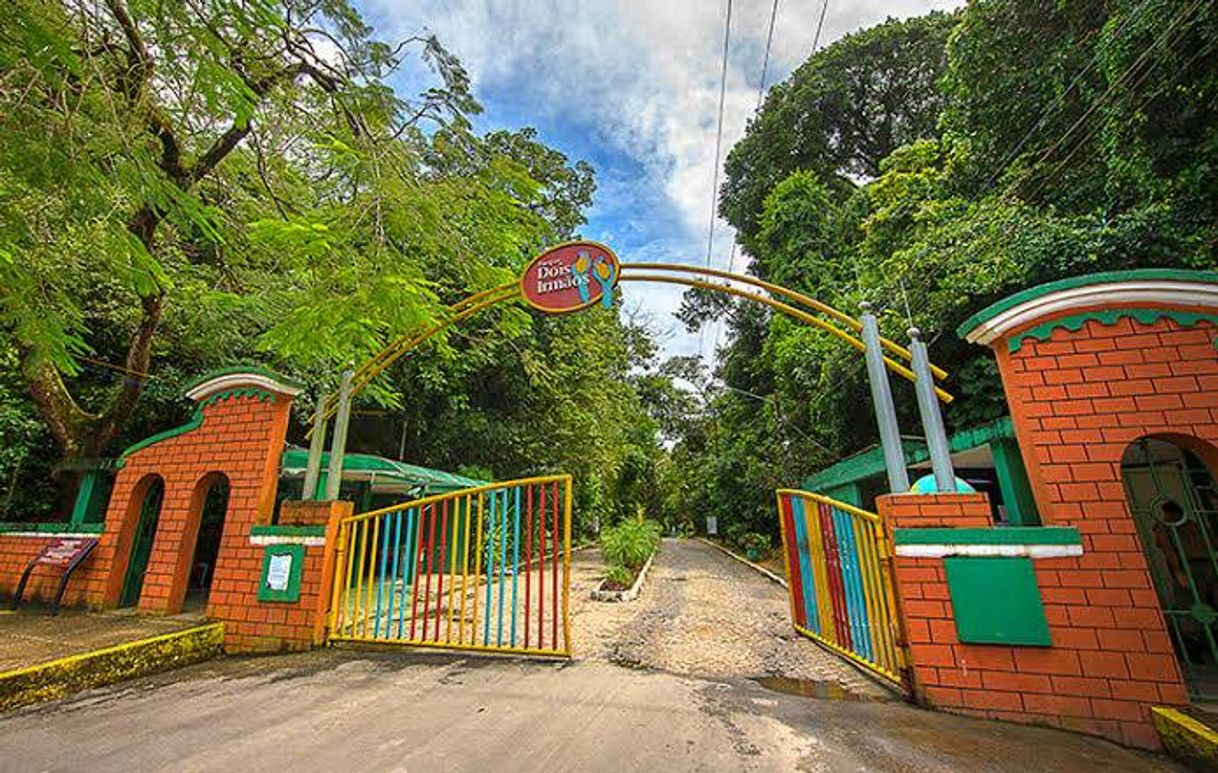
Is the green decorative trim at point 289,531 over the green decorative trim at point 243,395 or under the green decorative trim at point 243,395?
under

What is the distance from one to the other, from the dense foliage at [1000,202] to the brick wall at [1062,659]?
15.4ft

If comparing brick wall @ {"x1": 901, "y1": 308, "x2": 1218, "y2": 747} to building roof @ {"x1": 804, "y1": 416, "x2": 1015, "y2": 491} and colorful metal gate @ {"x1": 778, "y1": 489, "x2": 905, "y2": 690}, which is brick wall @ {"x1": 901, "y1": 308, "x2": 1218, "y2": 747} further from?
building roof @ {"x1": 804, "y1": 416, "x2": 1015, "y2": 491}

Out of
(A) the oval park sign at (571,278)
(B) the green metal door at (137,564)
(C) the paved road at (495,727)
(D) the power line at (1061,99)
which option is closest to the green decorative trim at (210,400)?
(B) the green metal door at (137,564)

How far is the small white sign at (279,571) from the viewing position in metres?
4.38

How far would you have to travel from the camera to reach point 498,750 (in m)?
2.38

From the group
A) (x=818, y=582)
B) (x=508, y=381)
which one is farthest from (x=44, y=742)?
(x=508, y=381)

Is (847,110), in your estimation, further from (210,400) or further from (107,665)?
(107,665)

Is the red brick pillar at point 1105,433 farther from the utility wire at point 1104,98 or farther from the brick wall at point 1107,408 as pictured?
the utility wire at point 1104,98

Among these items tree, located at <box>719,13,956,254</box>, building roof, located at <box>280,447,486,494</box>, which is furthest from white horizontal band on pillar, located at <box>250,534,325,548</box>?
tree, located at <box>719,13,956,254</box>

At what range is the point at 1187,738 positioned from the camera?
2.37 meters

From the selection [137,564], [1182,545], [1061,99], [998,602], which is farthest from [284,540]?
[1061,99]

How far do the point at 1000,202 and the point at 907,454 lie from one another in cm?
466

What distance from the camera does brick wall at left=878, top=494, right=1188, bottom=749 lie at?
105 inches

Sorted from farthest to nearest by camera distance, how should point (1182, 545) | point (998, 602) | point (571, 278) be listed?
point (571, 278), point (1182, 545), point (998, 602)
